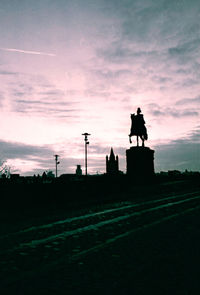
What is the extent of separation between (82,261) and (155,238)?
96.8 inches

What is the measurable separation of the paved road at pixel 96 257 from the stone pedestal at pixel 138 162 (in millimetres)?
23758

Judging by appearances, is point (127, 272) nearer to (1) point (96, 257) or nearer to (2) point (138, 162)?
(1) point (96, 257)

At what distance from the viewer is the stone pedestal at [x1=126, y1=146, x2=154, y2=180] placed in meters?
Result: 33.5

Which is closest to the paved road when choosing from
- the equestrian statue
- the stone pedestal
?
the stone pedestal

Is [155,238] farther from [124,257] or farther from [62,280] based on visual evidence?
[62,280]

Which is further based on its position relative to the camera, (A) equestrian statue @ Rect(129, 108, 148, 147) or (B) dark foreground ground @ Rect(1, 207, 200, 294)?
(A) equestrian statue @ Rect(129, 108, 148, 147)

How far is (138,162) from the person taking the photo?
33.5 m

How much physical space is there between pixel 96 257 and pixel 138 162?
28.1 metres

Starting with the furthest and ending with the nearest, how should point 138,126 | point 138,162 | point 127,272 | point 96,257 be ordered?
point 138,126
point 138,162
point 96,257
point 127,272

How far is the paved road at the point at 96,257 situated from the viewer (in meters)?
4.29

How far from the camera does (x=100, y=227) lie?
912cm

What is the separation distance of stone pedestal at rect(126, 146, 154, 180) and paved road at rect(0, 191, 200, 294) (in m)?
23.8

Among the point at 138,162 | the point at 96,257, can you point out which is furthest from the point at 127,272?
the point at 138,162

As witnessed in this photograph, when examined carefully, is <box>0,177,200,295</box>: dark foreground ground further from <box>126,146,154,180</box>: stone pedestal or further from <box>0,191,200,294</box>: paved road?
<box>126,146,154,180</box>: stone pedestal
